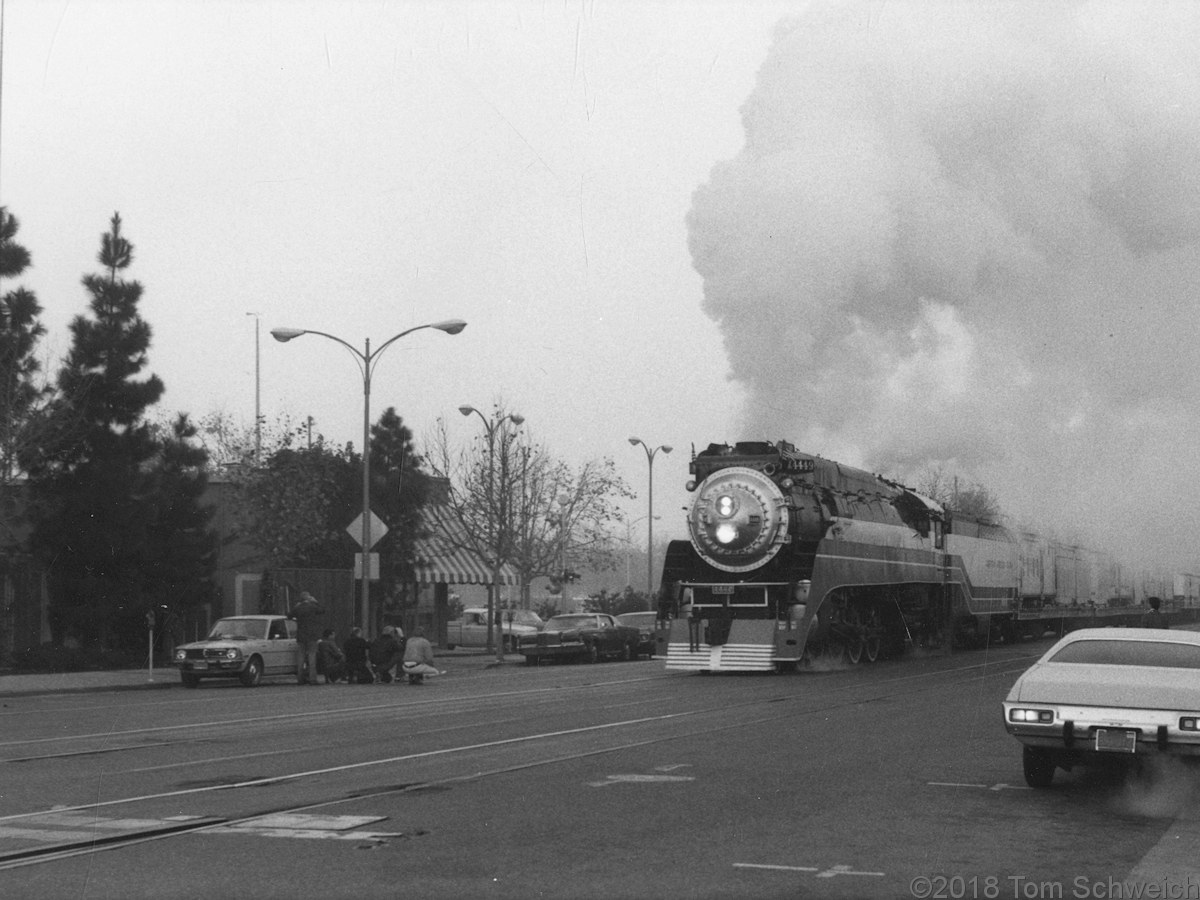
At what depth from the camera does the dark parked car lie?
1671 inches

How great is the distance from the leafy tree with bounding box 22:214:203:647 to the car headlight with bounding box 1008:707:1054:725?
2552 cm

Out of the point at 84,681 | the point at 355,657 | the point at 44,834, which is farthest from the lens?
the point at 355,657

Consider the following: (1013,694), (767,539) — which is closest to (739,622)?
(767,539)

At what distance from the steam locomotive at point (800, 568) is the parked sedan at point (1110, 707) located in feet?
46.9

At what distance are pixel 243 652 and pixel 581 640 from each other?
1298cm

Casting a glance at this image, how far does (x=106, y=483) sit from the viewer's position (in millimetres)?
33250

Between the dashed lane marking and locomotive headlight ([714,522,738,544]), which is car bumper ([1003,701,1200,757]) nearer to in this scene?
the dashed lane marking

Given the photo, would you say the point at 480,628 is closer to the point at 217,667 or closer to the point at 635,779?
the point at 217,667

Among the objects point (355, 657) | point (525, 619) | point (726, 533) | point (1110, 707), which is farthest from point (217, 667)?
point (525, 619)

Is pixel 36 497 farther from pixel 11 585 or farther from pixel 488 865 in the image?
pixel 488 865

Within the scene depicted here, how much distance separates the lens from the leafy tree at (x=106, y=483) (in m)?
33.0

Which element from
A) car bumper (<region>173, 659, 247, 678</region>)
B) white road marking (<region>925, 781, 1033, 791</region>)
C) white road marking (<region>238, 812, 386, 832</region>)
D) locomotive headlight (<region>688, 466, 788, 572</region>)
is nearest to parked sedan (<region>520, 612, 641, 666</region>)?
car bumper (<region>173, 659, 247, 678</region>)

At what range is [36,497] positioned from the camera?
33.5m

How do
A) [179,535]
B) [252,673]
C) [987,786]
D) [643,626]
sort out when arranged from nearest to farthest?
[987,786], [252,673], [179,535], [643,626]
